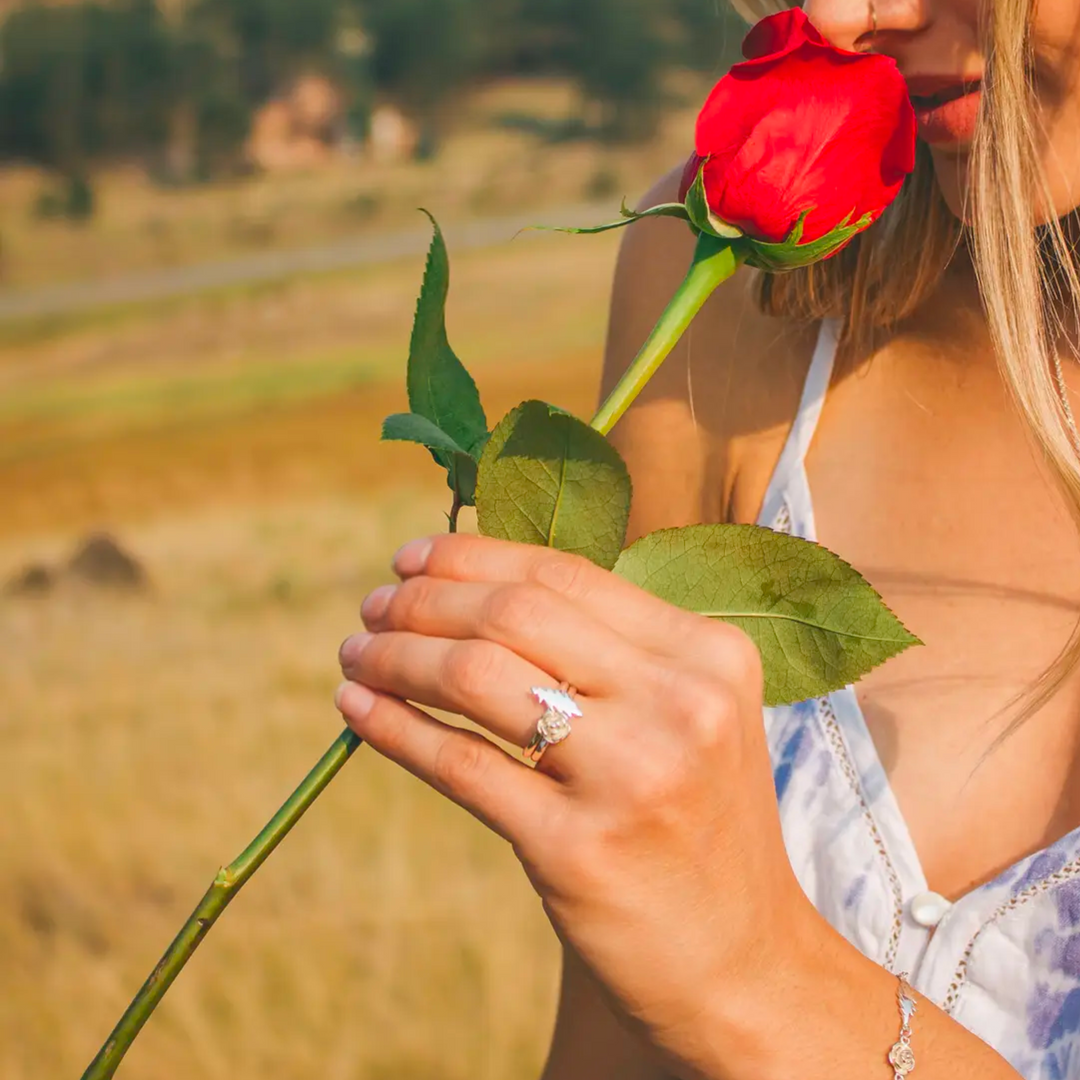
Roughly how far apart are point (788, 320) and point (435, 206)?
12630 mm

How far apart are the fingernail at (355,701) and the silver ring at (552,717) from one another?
9 centimetres

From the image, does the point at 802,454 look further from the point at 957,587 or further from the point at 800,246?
the point at 800,246

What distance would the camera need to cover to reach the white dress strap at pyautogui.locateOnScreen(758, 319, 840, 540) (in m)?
1.10

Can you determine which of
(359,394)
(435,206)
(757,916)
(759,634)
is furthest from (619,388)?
(435,206)

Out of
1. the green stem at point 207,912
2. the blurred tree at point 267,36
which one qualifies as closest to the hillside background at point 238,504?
the blurred tree at point 267,36

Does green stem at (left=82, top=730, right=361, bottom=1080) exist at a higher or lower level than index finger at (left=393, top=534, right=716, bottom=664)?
lower

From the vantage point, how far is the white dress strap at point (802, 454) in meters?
1.10

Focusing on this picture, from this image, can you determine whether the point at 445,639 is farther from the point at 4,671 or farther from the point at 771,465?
the point at 4,671

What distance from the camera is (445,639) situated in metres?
0.61

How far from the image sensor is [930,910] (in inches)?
37.3

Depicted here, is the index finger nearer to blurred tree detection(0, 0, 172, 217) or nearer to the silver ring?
the silver ring

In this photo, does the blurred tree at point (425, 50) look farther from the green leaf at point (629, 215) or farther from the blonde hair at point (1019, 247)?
the green leaf at point (629, 215)

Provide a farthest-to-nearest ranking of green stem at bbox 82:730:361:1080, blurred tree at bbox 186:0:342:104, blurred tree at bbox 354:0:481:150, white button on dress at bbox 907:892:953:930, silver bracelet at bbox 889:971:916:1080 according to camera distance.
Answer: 1. blurred tree at bbox 354:0:481:150
2. blurred tree at bbox 186:0:342:104
3. white button on dress at bbox 907:892:953:930
4. silver bracelet at bbox 889:971:916:1080
5. green stem at bbox 82:730:361:1080

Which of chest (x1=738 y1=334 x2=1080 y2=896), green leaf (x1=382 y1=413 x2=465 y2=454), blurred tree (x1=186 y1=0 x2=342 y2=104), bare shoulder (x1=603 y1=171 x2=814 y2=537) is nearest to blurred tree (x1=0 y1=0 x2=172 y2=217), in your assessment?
blurred tree (x1=186 y1=0 x2=342 y2=104)
